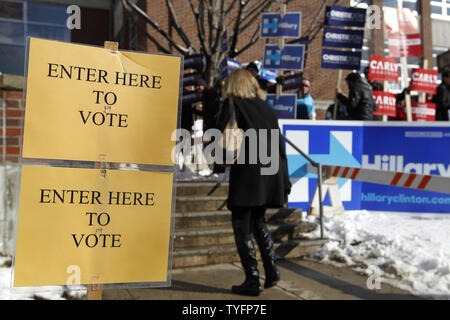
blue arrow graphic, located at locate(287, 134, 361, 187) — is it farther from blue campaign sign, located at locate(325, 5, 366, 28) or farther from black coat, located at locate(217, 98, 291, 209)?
black coat, located at locate(217, 98, 291, 209)

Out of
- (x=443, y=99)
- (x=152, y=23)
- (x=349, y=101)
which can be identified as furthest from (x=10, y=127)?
(x=443, y=99)

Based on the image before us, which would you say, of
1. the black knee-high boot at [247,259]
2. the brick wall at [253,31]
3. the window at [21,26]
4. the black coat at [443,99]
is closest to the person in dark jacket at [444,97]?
the black coat at [443,99]

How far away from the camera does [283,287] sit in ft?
15.3

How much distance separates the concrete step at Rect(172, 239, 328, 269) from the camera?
5.35 metres

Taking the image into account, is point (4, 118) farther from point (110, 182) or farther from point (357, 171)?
point (357, 171)

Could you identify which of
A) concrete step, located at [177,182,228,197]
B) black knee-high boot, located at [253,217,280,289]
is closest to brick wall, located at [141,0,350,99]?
concrete step, located at [177,182,228,197]

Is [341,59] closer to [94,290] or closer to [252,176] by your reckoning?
[252,176]

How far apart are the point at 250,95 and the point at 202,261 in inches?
83.1

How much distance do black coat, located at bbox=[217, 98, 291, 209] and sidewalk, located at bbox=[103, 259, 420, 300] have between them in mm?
853

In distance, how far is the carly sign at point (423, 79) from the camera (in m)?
10.7

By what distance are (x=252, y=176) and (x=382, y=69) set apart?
707cm

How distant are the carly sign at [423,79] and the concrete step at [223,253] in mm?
6086

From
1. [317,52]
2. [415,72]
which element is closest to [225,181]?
[415,72]

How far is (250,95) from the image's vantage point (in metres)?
4.43
